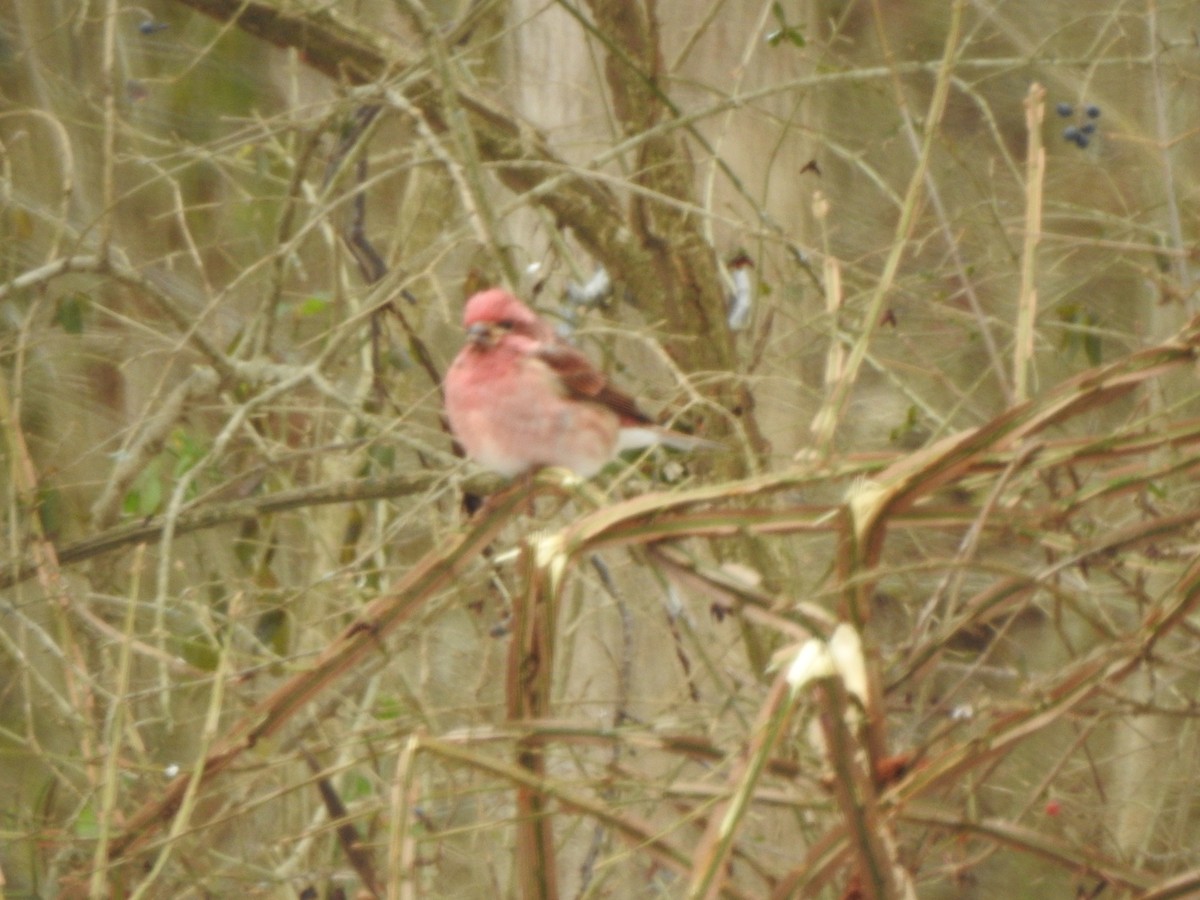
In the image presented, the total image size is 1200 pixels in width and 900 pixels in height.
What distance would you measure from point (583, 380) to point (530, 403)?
0.47ft

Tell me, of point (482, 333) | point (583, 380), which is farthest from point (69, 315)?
point (583, 380)

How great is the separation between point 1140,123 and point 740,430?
3398 millimetres

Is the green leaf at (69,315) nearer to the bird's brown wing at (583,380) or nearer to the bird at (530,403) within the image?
the bird at (530,403)

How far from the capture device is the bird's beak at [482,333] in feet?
10.3

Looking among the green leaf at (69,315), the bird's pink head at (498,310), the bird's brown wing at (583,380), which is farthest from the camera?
the green leaf at (69,315)

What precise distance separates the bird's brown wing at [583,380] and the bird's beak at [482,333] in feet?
0.41

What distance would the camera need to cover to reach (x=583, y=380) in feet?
10.7

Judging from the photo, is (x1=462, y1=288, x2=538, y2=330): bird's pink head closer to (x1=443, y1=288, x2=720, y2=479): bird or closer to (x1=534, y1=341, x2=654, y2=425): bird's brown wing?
(x1=443, y1=288, x2=720, y2=479): bird

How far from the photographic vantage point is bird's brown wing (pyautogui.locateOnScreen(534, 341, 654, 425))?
10.7 ft

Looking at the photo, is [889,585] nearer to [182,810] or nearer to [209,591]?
[209,591]

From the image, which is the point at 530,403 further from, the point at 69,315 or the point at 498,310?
the point at 69,315

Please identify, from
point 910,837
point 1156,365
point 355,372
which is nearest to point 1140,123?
point 355,372

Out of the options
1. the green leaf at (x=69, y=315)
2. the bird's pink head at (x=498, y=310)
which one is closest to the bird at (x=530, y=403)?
the bird's pink head at (x=498, y=310)

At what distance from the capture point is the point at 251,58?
6.05m
